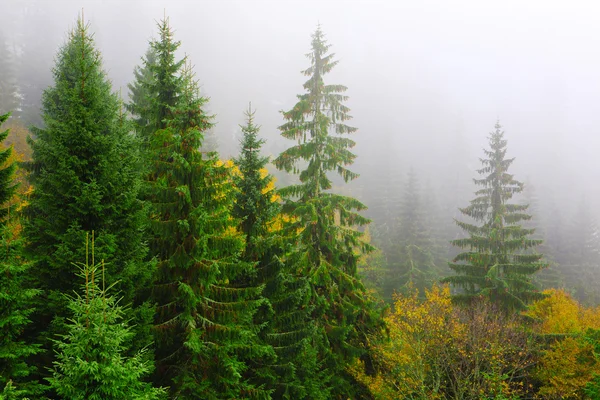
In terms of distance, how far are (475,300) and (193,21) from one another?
7283 inches

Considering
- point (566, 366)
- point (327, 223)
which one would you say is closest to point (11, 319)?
point (327, 223)

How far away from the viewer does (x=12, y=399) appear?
4.79 m

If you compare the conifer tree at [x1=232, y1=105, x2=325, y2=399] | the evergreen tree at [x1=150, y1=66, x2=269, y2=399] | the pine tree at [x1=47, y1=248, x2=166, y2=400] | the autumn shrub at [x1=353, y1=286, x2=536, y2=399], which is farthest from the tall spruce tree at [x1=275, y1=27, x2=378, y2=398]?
the pine tree at [x1=47, y1=248, x2=166, y2=400]

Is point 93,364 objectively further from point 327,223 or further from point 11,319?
point 327,223

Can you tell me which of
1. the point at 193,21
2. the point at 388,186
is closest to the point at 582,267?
the point at 388,186

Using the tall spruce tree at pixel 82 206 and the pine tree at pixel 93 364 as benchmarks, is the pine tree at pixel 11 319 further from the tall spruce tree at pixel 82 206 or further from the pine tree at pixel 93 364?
the pine tree at pixel 93 364

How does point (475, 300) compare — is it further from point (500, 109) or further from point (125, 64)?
point (500, 109)

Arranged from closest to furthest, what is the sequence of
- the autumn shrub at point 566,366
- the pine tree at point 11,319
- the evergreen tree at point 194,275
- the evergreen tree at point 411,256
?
the pine tree at point 11,319 → the evergreen tree at point 194,275 → the autumn shrub at point 566,366 → the evergreen tree at point 411,256

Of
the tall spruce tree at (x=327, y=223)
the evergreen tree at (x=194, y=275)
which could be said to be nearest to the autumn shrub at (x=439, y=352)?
the tall spruce tree at (x=327, y=223)

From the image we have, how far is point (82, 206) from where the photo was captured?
23.3ft

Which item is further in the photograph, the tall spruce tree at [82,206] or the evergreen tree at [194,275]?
the evergreen tree at [194,275]

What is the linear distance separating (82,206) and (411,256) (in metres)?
35.4

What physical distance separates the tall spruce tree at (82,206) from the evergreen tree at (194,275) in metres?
0.93

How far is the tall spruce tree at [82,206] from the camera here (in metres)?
6.91
